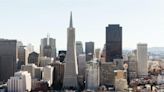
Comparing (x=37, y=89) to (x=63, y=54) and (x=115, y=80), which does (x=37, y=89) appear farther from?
(x=63, y=54)

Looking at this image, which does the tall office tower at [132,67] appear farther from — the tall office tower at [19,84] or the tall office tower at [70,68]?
the tall office tower at [19,84]

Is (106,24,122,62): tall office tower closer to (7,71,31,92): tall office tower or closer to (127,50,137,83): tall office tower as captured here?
(127,50,137,83): tall office tower

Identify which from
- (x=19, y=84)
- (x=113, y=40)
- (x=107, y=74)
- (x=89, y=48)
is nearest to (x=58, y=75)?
(x=107, y=74)

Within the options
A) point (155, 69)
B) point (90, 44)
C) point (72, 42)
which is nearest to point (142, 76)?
point (155, 69)

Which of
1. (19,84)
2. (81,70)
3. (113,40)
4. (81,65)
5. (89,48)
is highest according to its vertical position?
(113,40)

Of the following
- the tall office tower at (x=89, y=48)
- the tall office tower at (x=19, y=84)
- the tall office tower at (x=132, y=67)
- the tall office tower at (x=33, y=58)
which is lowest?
the tall office tower at (x=19, y=84)

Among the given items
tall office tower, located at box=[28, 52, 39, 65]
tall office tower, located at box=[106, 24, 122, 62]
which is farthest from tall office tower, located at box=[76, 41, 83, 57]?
tall office tower, located at box=[28, 52, 39, 65]

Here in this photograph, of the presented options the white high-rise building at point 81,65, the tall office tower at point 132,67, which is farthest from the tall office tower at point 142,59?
the white high-rise building at point 81,65

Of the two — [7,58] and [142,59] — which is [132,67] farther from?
[7,58]
